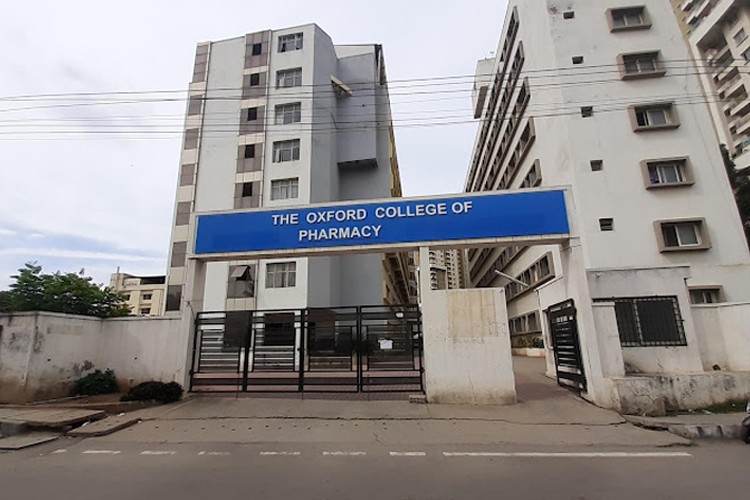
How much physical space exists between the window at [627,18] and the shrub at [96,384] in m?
27.6

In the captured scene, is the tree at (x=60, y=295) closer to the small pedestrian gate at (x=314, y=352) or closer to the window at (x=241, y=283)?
the small pedestrian gate at (x=314, y=352)

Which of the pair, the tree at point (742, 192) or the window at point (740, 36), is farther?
the window at point (740, 36)

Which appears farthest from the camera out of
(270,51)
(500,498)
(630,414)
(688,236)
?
(270,51)

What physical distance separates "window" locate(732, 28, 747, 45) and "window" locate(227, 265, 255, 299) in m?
50.2

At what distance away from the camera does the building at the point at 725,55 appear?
37.8 metres

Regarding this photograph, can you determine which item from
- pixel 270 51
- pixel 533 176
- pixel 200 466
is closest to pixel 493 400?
pixel 200 466

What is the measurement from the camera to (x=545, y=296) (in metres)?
12.3

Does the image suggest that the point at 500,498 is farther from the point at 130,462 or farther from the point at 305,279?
the point at 305,279

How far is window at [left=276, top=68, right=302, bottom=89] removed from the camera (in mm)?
28703

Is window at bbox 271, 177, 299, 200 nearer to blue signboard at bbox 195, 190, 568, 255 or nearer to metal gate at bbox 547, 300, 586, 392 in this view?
blue signboard at bbox 195, 190, 568, 255

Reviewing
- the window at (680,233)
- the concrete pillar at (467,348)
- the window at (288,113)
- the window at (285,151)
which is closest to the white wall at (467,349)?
the concrete pillar at (467,348)

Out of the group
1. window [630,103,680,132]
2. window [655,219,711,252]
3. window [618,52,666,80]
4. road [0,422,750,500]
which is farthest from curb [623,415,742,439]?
window [618,52,666,80]

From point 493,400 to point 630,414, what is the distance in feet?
8.36

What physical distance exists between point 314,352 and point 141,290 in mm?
70778
